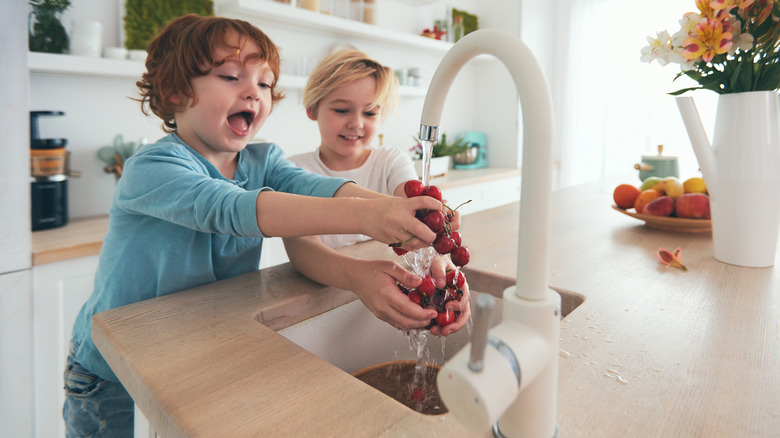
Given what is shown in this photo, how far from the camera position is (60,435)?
1.58 m

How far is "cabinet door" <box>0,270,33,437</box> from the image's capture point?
4.69 feet

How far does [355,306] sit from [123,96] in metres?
1.80

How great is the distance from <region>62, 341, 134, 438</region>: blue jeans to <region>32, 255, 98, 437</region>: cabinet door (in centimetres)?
61

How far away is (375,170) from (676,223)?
3.24ft

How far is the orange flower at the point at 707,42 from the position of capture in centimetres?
97

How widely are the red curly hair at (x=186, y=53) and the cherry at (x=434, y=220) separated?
58cm

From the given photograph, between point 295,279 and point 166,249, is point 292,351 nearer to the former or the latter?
point 295,279

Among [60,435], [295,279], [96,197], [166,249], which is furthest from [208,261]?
[96,197]

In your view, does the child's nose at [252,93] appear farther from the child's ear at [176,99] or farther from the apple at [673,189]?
the apple at [673,189]

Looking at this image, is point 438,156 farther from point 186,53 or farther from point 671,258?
point 186,53

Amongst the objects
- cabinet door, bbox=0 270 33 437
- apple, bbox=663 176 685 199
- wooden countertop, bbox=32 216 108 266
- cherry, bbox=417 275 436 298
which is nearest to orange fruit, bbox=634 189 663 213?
apple, bbox=663 176 685 199

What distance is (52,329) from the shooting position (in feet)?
5.04

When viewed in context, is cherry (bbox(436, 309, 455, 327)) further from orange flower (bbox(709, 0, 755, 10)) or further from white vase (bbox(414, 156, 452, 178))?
white vase (bbox(414, 156, 452, 178))

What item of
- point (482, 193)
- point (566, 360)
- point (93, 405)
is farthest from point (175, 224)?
point (482, 193)
